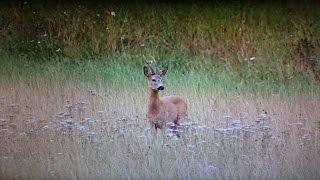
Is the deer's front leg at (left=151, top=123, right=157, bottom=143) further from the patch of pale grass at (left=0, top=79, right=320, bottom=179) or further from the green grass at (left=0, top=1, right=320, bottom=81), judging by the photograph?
the green grass at (left=0, top=1, right=320, bottom=81)

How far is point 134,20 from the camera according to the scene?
87.0 inches

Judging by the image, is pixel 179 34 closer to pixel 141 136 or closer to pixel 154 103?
pixel 154 103

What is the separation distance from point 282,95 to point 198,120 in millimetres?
361

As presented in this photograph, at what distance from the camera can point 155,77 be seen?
7.23 feet

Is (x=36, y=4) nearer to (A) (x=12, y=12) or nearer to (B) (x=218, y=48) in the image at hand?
(A) (x=12, y=12)

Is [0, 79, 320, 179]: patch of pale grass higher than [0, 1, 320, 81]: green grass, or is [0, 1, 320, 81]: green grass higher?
[0, 1, 320, 81]: green grass

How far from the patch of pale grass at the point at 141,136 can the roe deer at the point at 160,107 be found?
3 centimetres

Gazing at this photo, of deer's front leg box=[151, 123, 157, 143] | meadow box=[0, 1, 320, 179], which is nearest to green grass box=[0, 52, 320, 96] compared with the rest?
meadow box=[0, 1, 320, 179]

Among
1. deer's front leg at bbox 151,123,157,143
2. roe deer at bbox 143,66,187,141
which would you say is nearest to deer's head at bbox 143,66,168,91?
roe deer at bbox 143,66,187,141

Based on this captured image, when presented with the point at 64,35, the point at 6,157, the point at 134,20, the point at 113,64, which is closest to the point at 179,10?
the point at 134,20

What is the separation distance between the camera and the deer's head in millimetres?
2195

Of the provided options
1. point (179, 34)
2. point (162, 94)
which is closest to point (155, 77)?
point (162, 94)

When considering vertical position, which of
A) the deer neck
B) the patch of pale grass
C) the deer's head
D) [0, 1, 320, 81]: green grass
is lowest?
the patch of pale grass

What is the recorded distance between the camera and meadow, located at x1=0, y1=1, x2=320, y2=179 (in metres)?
2.16
